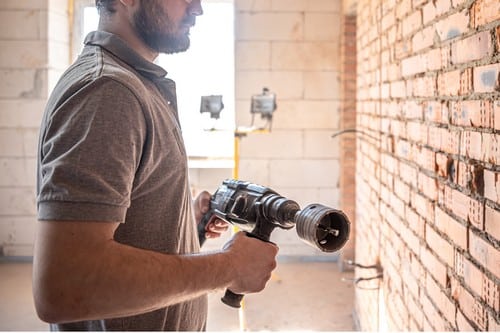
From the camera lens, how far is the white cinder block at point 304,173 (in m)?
4.70

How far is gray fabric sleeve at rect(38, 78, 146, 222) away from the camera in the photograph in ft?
2.64

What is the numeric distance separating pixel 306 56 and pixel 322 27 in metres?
0.27

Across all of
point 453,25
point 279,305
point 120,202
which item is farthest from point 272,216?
point 279,305

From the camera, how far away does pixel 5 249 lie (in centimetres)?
471

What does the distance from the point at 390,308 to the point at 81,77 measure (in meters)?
1.72

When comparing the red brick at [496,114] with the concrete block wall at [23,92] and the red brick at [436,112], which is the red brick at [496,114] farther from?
the concrete block wall at [23,92]

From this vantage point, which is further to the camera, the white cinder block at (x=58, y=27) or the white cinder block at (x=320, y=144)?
the white cinder block at (x=320, y=144)

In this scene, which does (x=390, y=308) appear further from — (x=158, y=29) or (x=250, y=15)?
(x=250, y=15)

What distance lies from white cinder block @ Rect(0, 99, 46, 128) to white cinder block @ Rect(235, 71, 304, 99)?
1651 millimetres

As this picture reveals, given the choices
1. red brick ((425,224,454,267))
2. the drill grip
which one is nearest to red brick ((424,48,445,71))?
red brick ((425,224,454,267))

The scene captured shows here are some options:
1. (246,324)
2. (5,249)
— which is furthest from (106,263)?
(5,249)

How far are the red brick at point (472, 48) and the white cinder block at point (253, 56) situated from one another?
330 cm

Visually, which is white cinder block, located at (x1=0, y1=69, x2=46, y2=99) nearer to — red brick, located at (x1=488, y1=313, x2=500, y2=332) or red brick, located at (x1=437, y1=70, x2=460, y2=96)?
red brick, located at (x1=437, y1=70, x2=460, y2=96)

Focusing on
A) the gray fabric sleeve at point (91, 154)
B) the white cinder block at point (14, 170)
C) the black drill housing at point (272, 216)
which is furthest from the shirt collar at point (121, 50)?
the white cinder block at point (14, 170)
